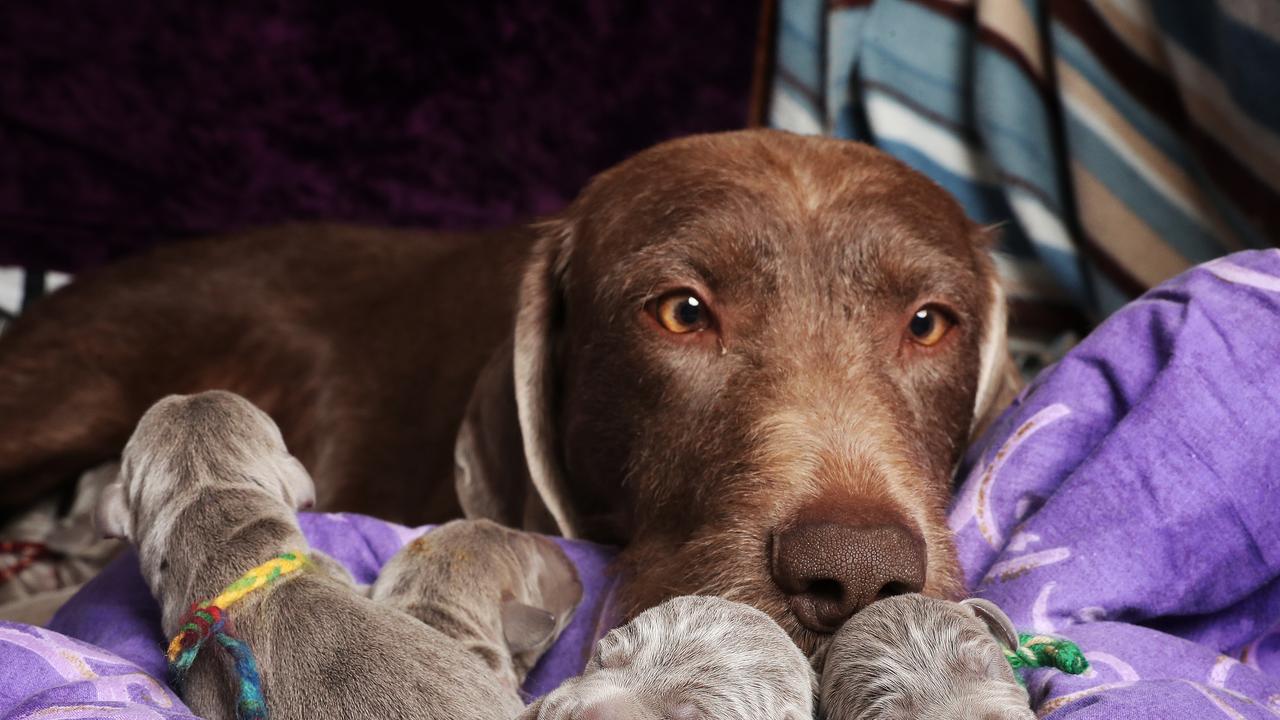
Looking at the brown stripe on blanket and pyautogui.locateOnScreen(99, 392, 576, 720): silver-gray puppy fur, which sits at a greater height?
the brown stripe on blanket

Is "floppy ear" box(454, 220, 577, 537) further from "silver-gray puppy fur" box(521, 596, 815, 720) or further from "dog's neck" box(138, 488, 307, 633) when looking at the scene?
"silver-gray puppy fur" box(521, 596, 815, 720)

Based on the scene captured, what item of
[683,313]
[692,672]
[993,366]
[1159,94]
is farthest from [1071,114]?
[692,672]

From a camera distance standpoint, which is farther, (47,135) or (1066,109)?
(47,135)

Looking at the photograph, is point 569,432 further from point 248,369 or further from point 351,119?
point 351,119

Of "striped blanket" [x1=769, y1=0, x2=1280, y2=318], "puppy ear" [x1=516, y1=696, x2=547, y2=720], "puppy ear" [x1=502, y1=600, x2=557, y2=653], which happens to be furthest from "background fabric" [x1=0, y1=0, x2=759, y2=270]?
"puppy ear" [x1=516, y1=696, x2=547, y2=720]

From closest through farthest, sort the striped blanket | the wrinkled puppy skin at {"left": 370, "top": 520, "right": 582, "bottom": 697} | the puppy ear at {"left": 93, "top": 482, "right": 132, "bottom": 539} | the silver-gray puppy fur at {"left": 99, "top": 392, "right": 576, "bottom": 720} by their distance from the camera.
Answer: the silver-gray puppy fur at {"left": 99, "top": 392, "right": 576, "bottom": 720}, the wrinkled puppy skin at {"left": 370, "top": 520, "right": 582, "bottom": 697}, the puppy ear at {"left": 93, "top": 482, "right": 132, "bottom": 539}, the striped blanket

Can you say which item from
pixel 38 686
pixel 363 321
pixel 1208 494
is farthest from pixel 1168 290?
pixel 363 321

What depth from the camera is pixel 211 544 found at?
163 cm

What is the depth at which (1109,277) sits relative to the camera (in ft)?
10.3

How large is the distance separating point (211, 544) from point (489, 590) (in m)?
0.37

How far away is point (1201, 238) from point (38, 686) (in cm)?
263

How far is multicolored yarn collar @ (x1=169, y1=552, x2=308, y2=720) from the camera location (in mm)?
1423

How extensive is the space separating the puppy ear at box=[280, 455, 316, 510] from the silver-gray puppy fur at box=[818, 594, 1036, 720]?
838 millimetres

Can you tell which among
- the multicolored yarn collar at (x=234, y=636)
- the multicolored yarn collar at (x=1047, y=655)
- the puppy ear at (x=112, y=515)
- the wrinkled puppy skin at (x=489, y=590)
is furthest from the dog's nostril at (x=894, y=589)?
the puppy ear at (x=112, y=515)
